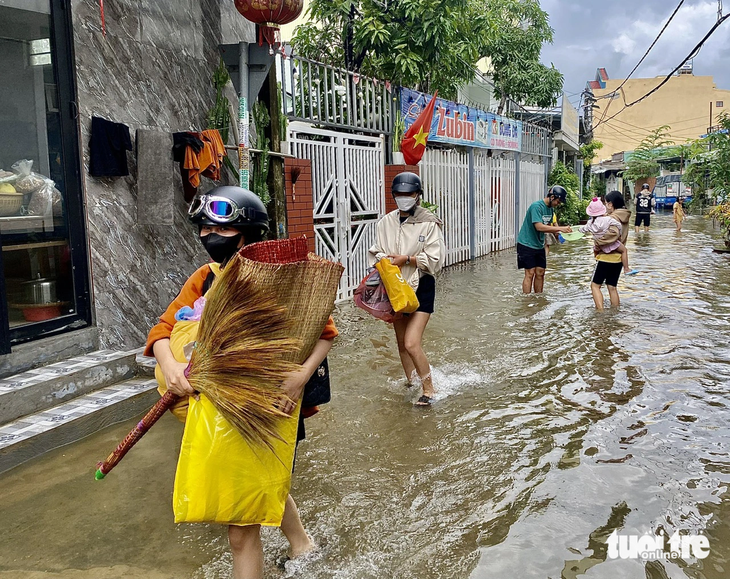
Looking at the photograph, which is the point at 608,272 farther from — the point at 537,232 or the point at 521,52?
the point at 521,52

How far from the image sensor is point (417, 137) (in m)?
10.4

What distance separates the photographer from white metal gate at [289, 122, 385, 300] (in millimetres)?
8398

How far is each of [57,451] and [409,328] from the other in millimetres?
2580

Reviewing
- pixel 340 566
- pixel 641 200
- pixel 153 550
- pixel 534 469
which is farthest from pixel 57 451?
pixel 641 200

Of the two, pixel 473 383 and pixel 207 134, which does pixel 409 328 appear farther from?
pixel 207 134

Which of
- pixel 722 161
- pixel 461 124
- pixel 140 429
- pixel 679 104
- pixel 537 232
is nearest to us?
pixel 140 429

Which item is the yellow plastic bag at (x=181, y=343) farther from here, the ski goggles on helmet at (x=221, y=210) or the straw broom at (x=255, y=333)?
the ski goggles on helmet at (x=221, y=210)

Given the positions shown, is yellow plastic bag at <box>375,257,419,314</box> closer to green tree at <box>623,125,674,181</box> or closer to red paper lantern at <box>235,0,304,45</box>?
red paper lantern at <box>235,0,304,45</box>

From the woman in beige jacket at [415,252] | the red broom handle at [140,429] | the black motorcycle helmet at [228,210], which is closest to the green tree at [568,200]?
the woman in beige jacket at [415,252]

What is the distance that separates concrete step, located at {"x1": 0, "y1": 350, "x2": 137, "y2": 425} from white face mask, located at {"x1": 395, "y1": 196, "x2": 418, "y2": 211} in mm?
2536

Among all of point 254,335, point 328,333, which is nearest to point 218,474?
point 254,335

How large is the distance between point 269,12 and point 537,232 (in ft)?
15.8

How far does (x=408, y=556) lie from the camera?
283cm

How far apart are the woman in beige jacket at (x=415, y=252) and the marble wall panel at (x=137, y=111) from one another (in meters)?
2.18
